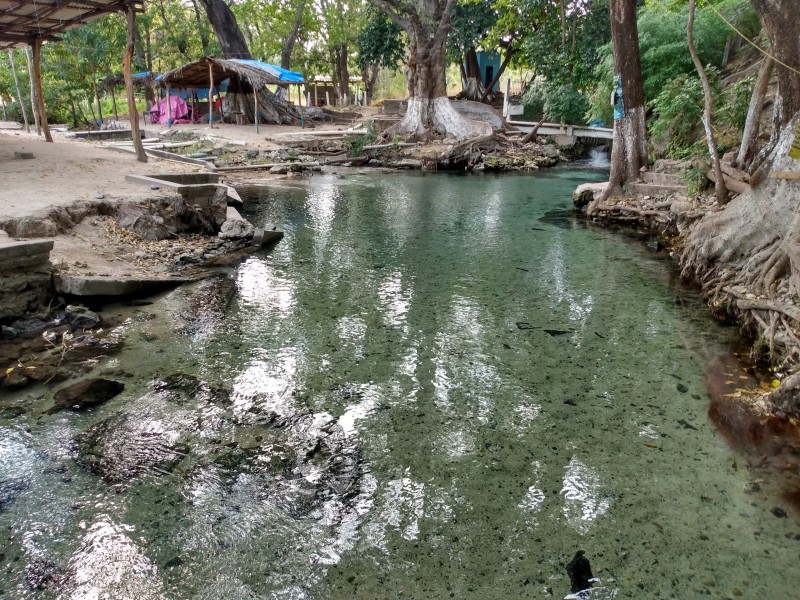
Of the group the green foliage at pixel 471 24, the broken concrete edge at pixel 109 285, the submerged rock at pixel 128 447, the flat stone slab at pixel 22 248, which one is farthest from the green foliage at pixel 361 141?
the submerged rock at pixel 128 447

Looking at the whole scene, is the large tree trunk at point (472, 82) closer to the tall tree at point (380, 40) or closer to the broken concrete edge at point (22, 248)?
the tall tree at point (380, 40)

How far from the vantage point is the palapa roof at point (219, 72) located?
22.0 meters

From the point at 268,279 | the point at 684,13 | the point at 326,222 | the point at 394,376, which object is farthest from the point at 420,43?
the point at 394,376

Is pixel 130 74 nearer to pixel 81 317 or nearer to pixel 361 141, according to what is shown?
pixel 81 317

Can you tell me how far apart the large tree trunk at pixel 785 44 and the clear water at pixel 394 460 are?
243 cm

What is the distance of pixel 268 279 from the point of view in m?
7.32

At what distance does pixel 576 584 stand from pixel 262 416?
7.95 feet

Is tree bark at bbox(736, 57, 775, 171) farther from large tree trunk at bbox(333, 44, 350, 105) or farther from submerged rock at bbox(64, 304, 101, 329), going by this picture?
large tree trunk at bbox(333, 44, 350, 105)

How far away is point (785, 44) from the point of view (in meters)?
5.95

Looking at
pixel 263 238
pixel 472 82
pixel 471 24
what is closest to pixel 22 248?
pixel 263 238

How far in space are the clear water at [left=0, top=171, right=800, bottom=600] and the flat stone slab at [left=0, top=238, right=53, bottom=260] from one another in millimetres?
1141

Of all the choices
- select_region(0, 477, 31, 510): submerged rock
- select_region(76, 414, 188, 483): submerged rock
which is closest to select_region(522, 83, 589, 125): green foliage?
select_region(76, 414, 188, 483): submerged rock

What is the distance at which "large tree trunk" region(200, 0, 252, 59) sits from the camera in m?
25.8

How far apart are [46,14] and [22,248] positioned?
7532mm
